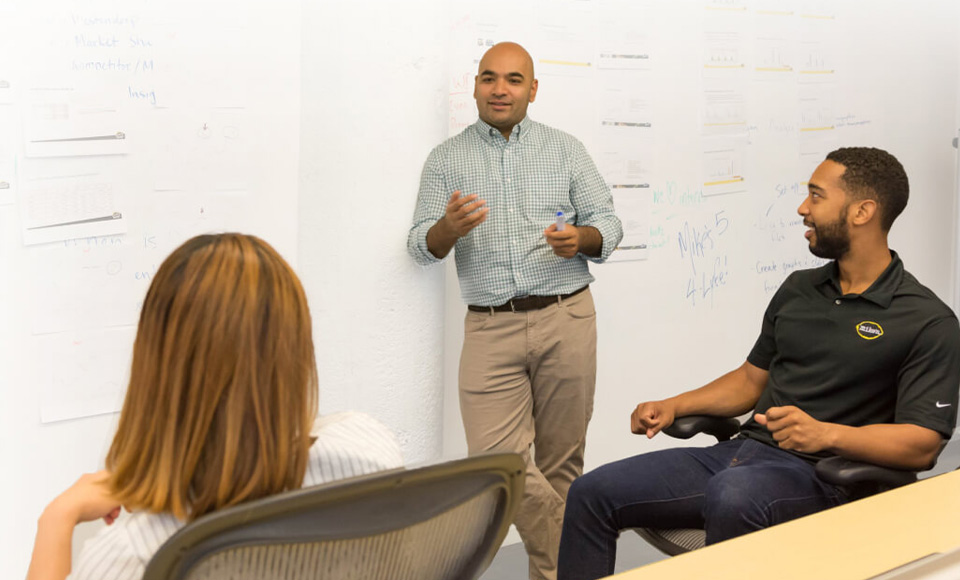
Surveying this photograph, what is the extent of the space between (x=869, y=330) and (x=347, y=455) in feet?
4.76

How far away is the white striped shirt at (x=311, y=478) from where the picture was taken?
102cm

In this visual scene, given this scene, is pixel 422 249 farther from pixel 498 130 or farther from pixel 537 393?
pixel 537 393

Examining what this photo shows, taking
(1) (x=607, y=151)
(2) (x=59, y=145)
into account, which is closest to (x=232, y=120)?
(2) (x=59, y=145)

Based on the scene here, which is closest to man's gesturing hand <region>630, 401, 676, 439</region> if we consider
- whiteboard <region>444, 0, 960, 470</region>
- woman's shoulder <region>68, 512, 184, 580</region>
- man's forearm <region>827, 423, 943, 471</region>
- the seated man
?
the seated man

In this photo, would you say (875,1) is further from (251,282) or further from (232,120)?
(251,282)

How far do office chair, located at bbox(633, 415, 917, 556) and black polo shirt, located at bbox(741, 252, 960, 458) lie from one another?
0.08 m

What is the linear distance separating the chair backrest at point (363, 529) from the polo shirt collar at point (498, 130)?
2.06 meters

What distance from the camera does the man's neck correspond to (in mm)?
2281

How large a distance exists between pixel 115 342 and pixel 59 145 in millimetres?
501

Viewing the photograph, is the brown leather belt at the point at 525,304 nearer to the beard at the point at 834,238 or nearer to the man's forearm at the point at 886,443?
the beard at the point at 834,238

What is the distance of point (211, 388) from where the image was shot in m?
1.06

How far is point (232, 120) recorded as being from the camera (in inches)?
102

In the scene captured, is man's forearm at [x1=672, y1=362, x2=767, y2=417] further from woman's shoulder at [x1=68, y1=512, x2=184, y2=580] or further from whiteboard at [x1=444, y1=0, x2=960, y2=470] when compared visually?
woman's shoulder at [x1=68, y1=512, x2=184, y2=580]

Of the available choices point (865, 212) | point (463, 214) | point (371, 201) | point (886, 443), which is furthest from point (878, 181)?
point (371, 201)
